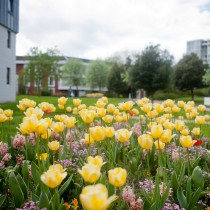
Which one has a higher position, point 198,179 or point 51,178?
point 51,178

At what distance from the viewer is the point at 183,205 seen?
2.79 meters

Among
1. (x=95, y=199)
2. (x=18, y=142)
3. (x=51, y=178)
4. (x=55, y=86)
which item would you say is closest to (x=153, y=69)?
(x=18, y=142)

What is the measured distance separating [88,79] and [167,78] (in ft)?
104

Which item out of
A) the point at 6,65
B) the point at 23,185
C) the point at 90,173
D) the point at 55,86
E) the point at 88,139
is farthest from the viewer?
the point at 55,86

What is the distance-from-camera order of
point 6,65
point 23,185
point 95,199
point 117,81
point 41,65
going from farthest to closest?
point 117,81 → point 41,65 → point 6,65 → point 23,185 → point 95,199

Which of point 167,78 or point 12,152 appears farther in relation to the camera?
point 167,78

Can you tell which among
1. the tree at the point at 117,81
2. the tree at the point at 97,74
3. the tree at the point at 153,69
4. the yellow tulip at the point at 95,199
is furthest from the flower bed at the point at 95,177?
the tree at the point at 97,74

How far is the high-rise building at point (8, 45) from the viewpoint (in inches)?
931

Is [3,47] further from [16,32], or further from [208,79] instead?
[208,79]

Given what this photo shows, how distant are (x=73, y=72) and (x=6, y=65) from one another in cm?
4188

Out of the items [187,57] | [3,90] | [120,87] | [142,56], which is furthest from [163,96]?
[3,90]

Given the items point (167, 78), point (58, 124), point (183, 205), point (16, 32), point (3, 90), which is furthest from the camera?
point (167, 78)

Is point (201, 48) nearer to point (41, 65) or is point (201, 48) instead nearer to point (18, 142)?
point (41, 65)

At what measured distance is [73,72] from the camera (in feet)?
218
